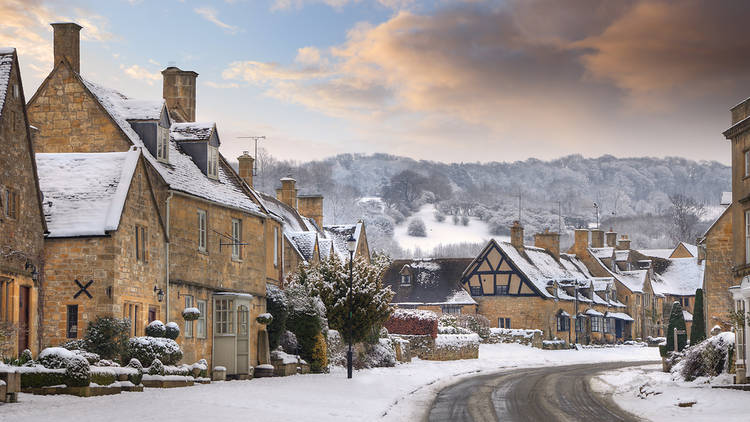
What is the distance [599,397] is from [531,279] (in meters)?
46.6

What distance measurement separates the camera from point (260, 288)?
120 feet

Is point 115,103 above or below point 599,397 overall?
above

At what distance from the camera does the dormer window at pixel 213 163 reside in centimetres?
3600

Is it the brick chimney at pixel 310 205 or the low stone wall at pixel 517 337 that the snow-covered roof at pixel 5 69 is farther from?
the low stone wall at pixel 517 337

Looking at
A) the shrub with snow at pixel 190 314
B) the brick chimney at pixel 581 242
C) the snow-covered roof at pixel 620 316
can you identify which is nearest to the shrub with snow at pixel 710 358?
the shrub with snow at pixel 190 314

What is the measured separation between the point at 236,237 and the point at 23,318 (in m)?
11.4

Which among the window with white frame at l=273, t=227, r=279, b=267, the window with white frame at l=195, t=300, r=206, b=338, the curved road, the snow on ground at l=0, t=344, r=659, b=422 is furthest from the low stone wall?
the window with white frame at l=195, t=300, r=206, b=338

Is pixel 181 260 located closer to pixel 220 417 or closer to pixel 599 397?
pixel 220 417

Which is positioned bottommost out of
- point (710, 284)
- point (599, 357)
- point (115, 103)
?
point (599, 357)

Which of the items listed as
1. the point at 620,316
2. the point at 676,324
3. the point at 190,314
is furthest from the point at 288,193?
the point at 620,316

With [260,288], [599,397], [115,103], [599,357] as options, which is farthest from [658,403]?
[599,357]

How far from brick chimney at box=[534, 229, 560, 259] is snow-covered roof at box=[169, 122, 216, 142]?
58.4 meters

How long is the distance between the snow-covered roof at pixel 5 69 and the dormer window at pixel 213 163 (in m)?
11.9

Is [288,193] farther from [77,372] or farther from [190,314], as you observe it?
[77,372]
